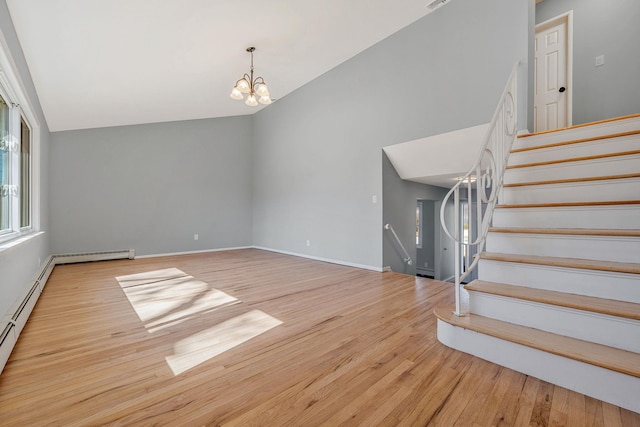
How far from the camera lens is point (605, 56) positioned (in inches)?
144

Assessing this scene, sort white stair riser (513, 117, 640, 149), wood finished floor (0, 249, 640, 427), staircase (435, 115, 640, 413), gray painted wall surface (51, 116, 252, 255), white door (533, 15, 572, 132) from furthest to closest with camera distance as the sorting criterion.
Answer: gray painted wall surface (51, 116, 252, 255) < white door (533, 15, 572, 132) < white stair riser (513, 117, 640, 149) < staircase (435, 115, 640, 413) < wood finished floor (0, 249, 640, 427)

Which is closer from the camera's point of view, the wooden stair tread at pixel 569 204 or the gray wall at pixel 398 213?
the wooden stair tread at pixel 569 204

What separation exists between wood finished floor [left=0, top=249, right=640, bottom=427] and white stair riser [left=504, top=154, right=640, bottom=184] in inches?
53.8

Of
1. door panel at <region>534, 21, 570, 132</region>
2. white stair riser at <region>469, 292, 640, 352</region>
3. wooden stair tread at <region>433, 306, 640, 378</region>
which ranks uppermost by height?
door panel at <region>534, 21, 570, 132</region>

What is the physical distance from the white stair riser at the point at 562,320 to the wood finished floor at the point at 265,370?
309 millimetres

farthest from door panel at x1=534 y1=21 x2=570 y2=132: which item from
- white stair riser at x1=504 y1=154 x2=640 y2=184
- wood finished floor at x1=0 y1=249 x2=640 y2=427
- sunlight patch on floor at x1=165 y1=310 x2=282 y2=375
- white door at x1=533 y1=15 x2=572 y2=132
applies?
sunlight patch on floor at x1=165 y1=310 x2=282 y2=375

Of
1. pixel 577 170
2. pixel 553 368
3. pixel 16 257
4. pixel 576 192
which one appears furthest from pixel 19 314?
pixel 577 170

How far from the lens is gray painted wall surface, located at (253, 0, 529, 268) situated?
321 cm

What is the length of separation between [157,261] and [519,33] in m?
6.39

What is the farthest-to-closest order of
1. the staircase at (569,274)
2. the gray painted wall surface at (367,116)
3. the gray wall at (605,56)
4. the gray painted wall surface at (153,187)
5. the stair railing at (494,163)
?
the gray painted wall surface at (153,187), the gray wall at (605,56), the gray painted wall surface at (367,116), the stair railing at (494,163), the staircase at (569,274)

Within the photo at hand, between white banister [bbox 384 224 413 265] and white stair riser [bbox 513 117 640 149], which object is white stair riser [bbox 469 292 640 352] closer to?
white stair riser [bbox 513 117 640 149]

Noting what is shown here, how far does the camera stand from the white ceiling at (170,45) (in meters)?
2.61

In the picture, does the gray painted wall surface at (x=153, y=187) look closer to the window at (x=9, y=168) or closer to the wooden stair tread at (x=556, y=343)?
the window at (x=9, y=168)

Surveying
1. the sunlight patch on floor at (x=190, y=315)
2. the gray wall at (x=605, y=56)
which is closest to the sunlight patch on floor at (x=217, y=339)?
the sunlight patch on floor at (x=190, y=315)
